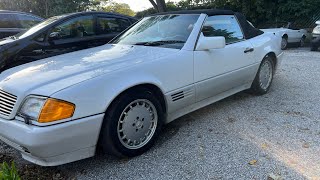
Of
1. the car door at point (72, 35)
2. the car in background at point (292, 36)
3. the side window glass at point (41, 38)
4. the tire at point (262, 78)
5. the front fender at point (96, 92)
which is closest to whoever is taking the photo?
the front fender at point (96, 92)

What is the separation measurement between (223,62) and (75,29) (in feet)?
11.3

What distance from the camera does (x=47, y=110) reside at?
2.68m

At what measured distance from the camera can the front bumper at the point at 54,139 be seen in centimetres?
265

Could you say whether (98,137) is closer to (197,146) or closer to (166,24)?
(197,146)

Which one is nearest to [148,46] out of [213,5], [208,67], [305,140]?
[208,67]

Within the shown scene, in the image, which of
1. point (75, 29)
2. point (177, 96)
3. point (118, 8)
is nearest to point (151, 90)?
point (177, 96)

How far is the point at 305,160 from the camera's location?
122 inches

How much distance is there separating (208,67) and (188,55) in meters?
0.37

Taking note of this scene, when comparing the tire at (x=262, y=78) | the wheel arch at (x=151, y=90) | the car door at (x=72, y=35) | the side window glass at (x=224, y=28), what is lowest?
the tire at (x=262, y=78)

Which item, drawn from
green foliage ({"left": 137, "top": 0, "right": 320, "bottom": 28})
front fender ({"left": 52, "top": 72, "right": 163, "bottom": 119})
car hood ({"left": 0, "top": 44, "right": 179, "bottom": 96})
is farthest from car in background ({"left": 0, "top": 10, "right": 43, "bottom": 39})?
green foliage ({"left": 137, "top": 0, "right": 320, "bottom": 28})

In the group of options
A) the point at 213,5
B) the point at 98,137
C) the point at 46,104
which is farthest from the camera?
the point at 213,5

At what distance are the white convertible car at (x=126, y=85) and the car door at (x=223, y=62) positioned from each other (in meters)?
0.01

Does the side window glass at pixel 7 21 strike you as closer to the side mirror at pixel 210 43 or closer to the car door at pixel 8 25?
the car door at pixel 8 25

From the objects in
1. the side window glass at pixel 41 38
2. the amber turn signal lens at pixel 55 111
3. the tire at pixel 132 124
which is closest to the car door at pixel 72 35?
the side window glass at pixel 41 38
